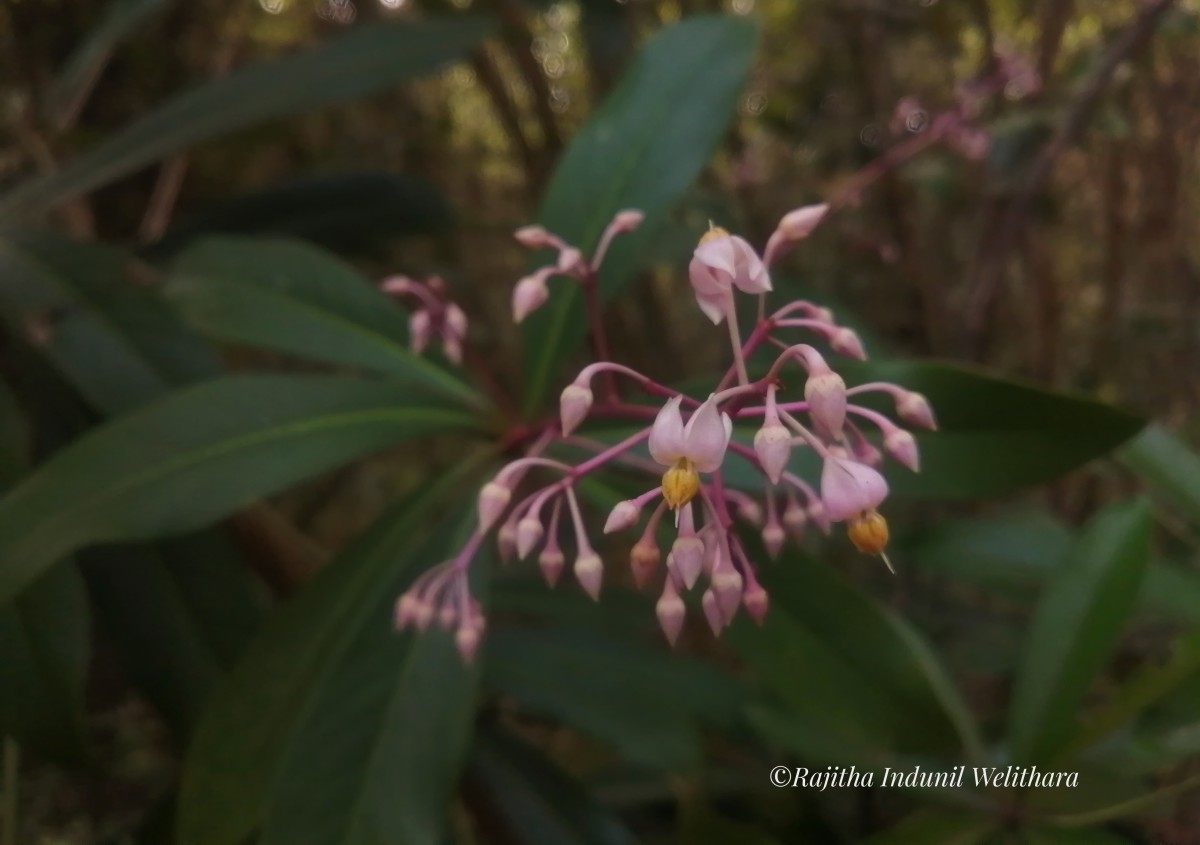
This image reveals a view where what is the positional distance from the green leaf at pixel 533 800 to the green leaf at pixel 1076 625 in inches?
14.8

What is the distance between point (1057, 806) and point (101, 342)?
800 mm

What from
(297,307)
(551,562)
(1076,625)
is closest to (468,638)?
(551,562)

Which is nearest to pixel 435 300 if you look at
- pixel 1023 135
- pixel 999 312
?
pixel 1023 135

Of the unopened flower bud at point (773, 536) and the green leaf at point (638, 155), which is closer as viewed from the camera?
the unopened flower bud at point (773, 536)

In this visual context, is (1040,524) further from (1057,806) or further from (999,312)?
(999,312)

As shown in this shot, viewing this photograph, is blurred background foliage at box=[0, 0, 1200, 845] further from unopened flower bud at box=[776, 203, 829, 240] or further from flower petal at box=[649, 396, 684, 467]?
flower petal at box=[649, 396, 684, 467]

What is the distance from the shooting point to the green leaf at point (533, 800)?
0.77 m

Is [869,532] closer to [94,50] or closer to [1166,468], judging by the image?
[1166,468]

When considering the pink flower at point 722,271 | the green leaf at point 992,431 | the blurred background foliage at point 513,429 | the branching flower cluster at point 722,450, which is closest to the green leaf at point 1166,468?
the blurred background foliage at point 513,429

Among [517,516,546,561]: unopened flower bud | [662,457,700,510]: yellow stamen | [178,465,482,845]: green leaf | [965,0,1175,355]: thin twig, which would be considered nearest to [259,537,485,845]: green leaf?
[178,465,482,845]: green leaf

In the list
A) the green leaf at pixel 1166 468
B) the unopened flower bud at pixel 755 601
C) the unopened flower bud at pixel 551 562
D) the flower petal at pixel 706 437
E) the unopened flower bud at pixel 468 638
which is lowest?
the green leaf at pixel 1166 468

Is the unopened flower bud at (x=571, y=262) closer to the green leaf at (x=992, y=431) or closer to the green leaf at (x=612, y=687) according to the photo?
the green leaf at (x=992, y=431)

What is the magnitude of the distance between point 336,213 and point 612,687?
2.05 feet

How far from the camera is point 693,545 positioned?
333 mm
